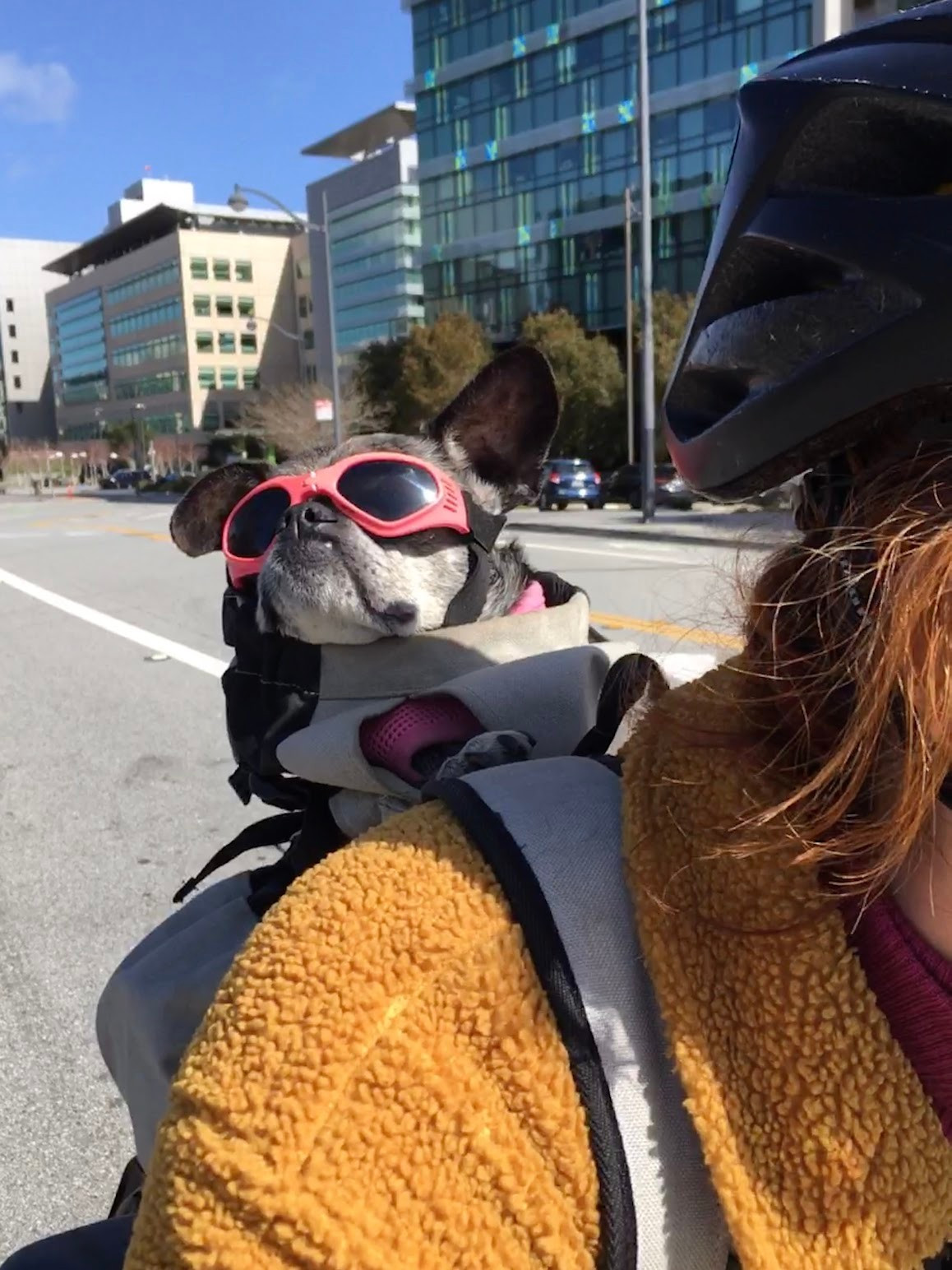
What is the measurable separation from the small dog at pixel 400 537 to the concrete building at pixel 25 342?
406 feet

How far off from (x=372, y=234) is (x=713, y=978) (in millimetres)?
61498

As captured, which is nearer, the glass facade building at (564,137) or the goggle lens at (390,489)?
the goggle lens at (390,489)

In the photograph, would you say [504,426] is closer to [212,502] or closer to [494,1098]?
[212,502]

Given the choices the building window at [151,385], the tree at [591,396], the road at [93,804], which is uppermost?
the building window at [151,385]

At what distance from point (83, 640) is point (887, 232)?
9.41 meters

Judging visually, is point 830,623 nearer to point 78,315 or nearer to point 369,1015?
point 369,1015

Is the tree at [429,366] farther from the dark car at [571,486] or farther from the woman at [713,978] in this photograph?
the woman at [713,978]

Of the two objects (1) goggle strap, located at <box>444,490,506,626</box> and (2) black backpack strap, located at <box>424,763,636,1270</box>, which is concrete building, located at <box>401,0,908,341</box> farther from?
(2) black backpack strap, located at <box>424,763,636,1270</box>

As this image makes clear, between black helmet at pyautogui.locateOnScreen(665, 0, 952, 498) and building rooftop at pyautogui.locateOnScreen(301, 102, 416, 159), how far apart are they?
62816mm

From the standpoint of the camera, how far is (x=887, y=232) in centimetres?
88

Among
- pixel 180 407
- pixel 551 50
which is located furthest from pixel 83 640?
pixel 180 407

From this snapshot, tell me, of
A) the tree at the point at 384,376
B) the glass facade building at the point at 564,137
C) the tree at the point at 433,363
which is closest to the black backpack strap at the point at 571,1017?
the tree at the point at 433,363

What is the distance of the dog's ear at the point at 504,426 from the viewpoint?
167cm

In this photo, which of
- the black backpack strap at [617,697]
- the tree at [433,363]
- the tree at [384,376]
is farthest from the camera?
the tree at [384,376]
